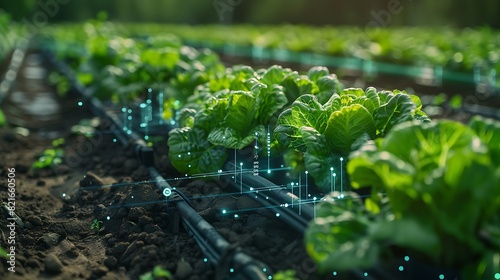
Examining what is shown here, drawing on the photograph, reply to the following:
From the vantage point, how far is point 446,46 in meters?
10.6

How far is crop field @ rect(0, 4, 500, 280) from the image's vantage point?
2160 mm

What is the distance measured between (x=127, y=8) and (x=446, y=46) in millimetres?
27307

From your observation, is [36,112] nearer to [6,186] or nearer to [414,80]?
[6,186]

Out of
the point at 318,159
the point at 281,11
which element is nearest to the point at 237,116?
the point at 318,159

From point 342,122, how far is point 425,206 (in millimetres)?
892

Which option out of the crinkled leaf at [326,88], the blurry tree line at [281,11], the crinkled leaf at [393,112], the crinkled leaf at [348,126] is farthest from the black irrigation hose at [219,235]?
the blurry tree line at [281,11]

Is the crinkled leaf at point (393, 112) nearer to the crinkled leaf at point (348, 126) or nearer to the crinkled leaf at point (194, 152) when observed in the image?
Answer: the crinkled leaf at point (348, 126)

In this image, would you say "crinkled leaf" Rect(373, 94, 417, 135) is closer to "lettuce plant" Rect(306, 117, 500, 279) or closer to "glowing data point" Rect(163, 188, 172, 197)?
"lettuce plant" Rect(306, 117, 500, 279)

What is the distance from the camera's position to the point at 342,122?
9.84ft

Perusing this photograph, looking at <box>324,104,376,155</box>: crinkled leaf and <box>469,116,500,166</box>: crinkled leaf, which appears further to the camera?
<box>324,104,376,155</box>: crinkled leaf

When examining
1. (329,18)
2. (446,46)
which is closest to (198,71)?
(446,46)

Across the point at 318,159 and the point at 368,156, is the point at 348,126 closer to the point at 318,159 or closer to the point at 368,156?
the point at 318,159

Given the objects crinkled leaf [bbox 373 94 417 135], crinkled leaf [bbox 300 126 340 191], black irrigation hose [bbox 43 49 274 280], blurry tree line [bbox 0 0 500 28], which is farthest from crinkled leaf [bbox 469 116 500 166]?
blurry tree line [bbox 0 0 500 28]

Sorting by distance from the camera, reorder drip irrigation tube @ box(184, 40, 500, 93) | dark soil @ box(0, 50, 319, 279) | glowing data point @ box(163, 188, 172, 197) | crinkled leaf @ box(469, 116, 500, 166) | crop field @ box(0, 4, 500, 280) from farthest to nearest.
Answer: drip irrigation tube @ box(184, 40, 500, 93) < glowing data point @ box(163, 188, 172, 197) < dark soil @ box(0, 50, 319, 279) < crinkled leaf @ box(469, 116, 500, 166) < crop field @ box(0, 4, 500, 280)
